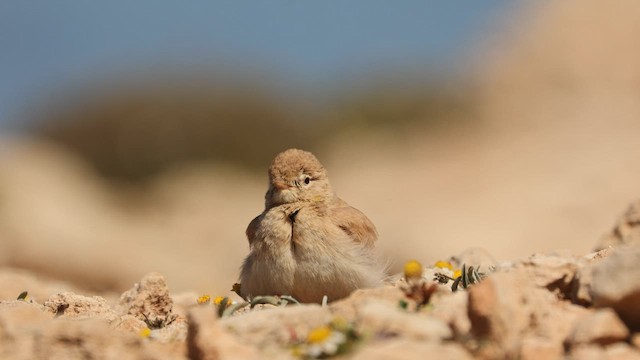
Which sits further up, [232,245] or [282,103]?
[282,103]

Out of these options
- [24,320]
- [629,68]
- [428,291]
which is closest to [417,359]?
[428,291]

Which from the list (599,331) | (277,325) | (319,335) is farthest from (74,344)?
(599,331)

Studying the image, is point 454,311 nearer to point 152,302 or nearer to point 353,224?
point 152,302

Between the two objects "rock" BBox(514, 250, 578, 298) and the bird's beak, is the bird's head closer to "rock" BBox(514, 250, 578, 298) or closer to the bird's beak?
the bird's beak

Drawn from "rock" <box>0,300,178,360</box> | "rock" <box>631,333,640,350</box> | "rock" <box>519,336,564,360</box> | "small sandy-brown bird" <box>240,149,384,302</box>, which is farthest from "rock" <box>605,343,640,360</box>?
"small sandy-brown bird" <box>240,149,384,302</box>

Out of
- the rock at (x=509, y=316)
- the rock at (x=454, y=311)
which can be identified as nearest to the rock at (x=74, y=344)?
the rock at (x=454, y=311)

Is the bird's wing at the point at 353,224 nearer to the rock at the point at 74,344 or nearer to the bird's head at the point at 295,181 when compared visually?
the bird's head at the point at 295,181

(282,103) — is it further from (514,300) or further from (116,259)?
(514,300)
